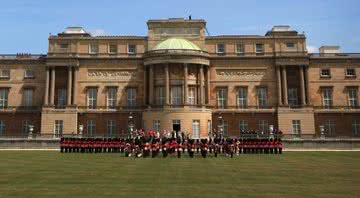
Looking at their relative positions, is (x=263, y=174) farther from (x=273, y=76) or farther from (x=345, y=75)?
(x=345, y=75)

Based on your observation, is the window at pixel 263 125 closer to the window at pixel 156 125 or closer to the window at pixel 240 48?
the window at pixel 240 48

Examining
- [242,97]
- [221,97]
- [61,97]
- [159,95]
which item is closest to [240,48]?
[242,97]

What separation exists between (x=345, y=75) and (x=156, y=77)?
1357 inches

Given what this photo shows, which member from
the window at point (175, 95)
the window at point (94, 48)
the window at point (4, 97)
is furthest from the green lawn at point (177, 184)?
the window at point (4, 97)

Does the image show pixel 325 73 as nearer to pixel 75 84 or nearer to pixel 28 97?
pixel 75 84

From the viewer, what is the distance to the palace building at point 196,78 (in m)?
65.4

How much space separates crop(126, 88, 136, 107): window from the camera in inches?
2643

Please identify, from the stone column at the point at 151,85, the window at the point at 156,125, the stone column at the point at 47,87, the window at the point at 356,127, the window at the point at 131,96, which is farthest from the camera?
the window at the point at 131,96

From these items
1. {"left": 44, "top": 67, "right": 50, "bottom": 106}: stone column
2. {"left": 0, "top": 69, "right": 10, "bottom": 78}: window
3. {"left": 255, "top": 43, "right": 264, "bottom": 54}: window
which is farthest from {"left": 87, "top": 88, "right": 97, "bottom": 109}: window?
{"left": 255, "top": 43, "right": 264, "bottom": 54}: window

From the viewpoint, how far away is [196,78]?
2494 inches

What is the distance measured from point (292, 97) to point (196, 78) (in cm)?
1804

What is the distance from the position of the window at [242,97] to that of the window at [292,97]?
7.92m

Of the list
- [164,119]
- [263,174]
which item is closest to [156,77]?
[164,119]

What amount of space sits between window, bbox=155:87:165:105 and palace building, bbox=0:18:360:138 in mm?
1866
